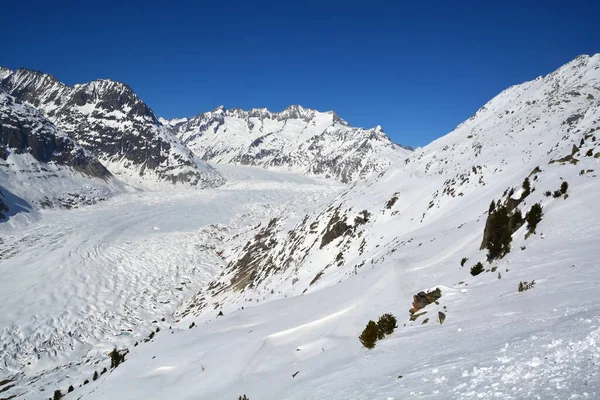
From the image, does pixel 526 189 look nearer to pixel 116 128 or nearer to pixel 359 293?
pixel 359 293

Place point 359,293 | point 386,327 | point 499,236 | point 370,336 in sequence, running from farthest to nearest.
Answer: point 359,293 → point 499,236 → point 386,327 → point 370,336

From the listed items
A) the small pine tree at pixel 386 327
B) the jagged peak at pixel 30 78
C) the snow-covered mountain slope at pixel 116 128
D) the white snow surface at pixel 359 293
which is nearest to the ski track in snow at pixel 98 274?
the white snow surface at pixel 359 293

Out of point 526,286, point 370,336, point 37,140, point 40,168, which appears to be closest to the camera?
point 526,286

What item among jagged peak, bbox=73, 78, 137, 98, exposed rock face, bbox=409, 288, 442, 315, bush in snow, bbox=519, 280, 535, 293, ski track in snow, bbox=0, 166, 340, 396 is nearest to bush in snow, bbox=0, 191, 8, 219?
ski track in snow, bbox=0, 166, 340, 396

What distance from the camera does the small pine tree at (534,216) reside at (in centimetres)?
1202

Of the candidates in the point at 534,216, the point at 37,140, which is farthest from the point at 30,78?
the point at 534,216

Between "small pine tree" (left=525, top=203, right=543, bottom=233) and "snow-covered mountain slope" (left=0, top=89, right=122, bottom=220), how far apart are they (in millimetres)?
82360

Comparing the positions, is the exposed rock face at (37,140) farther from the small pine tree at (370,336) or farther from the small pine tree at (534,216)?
the small pine tree at (534,216)

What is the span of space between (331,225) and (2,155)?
96930 millimetres

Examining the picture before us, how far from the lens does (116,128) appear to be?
560ft

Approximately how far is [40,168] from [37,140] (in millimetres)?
14894

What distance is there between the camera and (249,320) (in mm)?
16500

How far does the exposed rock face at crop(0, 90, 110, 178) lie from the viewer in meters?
98.6

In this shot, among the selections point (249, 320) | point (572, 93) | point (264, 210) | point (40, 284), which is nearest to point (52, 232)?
point (40, 284)
